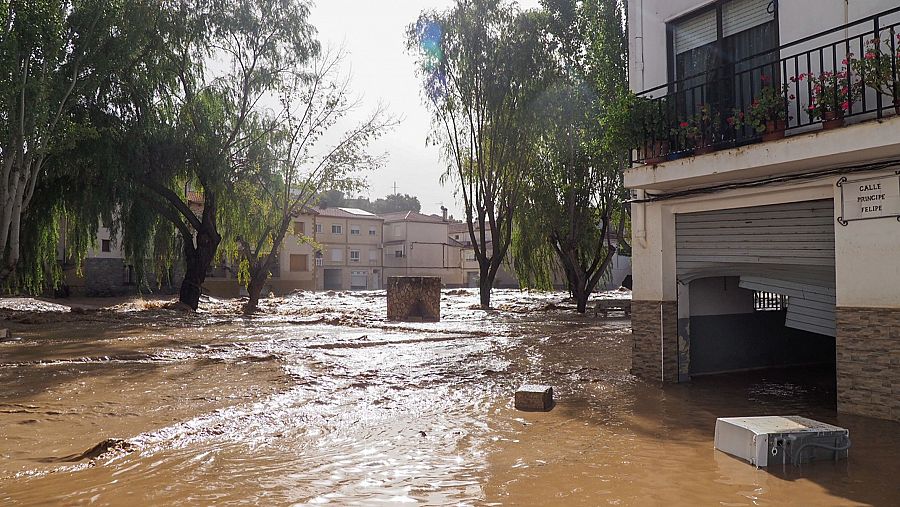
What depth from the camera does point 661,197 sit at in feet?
34.8

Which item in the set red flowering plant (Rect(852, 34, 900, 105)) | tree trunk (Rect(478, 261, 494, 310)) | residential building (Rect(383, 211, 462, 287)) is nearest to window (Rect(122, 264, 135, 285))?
tree trunk (Rect(478, 261, 494, 310))

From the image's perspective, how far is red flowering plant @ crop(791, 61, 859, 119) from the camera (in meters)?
7.92

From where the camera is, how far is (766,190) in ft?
30.3

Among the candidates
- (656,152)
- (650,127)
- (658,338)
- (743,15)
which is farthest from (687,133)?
(658,338)

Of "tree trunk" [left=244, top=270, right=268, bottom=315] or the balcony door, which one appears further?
"tree trunk" [left=244, top=270, right=268, bottom=315]

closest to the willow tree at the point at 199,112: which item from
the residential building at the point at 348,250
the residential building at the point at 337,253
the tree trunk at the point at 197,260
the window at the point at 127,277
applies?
the tree trunk at the point at 197,260

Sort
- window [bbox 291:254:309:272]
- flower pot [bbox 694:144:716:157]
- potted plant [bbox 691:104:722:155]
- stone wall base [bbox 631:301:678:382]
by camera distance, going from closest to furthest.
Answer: flower pot [bbox 694:144:716:157], potted plant [bbox 691:104:722:155], stone wall base [bbox 631:301:678:382], window [bbox 291:254:309:272]

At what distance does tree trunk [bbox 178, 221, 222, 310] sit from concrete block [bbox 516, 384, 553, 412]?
1910 cm

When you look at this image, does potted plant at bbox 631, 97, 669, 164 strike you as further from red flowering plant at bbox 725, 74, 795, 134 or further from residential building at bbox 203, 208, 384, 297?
residential building at bbox 203, 208, 384, 297

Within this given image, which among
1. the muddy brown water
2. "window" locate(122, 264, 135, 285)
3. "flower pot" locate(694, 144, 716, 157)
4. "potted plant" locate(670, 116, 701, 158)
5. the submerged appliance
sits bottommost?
the muddy brown water

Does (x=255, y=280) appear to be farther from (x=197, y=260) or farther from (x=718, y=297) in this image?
(x=718, y=297)

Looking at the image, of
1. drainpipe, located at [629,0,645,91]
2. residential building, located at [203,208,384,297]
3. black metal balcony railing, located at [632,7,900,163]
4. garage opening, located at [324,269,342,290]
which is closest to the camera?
black metal balcony railing, located at [632,7,900,163]

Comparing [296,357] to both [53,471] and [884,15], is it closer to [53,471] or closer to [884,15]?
[53,471]

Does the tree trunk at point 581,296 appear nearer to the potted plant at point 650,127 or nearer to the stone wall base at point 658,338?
the stone wall base at point 658,338
